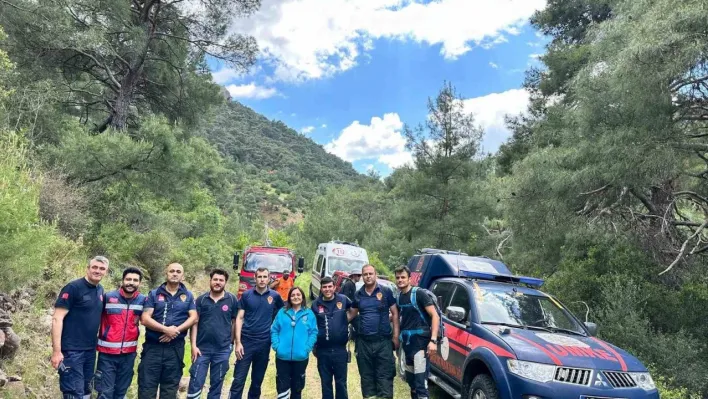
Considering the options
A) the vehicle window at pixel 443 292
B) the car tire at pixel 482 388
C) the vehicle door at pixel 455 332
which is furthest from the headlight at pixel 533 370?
the vehicle window at pixel 443 292

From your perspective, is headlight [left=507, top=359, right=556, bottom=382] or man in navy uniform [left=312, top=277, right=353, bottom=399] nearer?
headlight [left=507, top=359, right=556, bottom=382]

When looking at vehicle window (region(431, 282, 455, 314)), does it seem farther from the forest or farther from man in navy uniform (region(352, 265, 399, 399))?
the forest

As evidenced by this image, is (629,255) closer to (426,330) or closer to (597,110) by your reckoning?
(597,110)

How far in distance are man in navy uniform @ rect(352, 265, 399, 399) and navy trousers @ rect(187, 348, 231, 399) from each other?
162cm

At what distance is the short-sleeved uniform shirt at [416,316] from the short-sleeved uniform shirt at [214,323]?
6.96ft

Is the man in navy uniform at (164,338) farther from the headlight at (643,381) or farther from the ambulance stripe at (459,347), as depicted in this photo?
the headlight at (643,381)

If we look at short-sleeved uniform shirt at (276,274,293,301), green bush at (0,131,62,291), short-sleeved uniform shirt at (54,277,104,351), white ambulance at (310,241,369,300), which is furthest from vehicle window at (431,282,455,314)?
white ambulance at (310,241,369,300)

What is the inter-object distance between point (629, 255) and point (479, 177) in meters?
10.6

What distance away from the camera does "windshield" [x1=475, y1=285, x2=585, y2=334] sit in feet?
19.7

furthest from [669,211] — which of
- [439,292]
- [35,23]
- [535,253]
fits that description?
[35,23]

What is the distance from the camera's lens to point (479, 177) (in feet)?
68.5

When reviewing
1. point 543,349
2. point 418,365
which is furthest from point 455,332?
point 543,349

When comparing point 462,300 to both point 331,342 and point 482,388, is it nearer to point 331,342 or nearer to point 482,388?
point 482,388

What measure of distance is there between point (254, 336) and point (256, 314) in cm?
26
